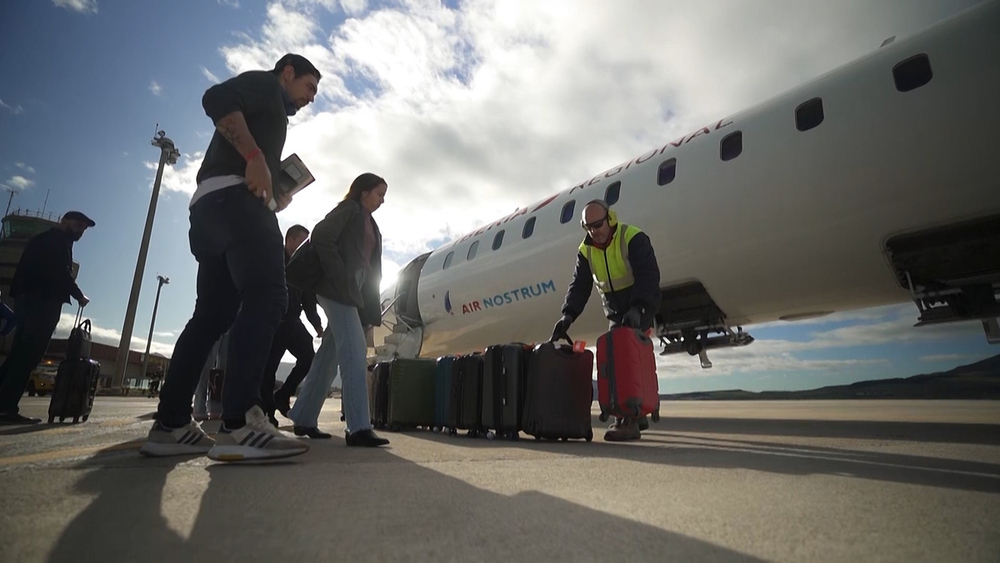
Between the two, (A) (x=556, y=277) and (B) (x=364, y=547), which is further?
(A) (x=556, y=277)

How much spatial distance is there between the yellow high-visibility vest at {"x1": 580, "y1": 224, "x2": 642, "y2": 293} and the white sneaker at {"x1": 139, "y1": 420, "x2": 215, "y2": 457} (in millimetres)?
2777

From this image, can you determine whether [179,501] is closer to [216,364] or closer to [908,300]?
[216,364]

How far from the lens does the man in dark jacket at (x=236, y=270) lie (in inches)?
81.0

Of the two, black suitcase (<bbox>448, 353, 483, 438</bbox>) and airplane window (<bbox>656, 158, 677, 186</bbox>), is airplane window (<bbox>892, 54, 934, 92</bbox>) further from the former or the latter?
black suitcase (<bbox>448, 353, 483, 438</bbox>)

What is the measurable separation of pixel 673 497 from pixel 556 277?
5394mm

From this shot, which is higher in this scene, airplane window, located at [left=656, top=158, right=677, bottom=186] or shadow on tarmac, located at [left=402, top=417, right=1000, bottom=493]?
airplane window, located at [left=656, top=158, right=677, bottom=186]

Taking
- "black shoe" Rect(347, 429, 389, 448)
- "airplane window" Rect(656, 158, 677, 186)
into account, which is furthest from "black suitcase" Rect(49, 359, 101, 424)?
"airplane window" Rect(656, 158, 677, 186)

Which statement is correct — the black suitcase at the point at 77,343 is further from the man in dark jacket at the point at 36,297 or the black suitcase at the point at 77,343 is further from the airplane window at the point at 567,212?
the airplane window at the point at 567,212

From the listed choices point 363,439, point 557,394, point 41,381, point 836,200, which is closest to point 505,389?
point 557,394

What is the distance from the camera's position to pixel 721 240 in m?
5.11

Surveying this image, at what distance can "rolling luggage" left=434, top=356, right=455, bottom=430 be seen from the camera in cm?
422

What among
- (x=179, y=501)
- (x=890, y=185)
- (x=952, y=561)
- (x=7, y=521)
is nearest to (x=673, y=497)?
(x=952, y=561)

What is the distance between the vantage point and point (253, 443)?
196cm

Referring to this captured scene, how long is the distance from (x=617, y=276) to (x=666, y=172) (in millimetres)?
2579
